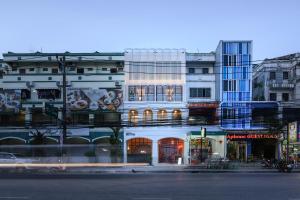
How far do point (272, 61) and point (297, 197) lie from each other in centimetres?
4632

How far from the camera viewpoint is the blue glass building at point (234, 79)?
54.7 metres

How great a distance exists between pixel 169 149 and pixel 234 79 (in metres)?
10.8

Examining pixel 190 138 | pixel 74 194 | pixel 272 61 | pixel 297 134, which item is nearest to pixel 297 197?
pixel 74 194

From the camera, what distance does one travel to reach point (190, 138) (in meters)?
54.2

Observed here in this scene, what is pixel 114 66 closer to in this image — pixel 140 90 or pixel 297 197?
pixel 140 90

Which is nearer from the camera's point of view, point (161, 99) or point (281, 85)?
point (161, 99)

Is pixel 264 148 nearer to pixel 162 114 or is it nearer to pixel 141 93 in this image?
pixel 162 114

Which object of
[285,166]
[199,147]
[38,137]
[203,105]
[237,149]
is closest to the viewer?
[285,166]

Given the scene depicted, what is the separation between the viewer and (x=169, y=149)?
2179 inches

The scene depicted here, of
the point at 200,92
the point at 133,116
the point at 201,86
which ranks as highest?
the point at 201,86

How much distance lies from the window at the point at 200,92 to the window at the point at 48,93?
1521cm

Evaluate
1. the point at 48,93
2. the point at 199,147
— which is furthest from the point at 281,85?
the point at 48,93

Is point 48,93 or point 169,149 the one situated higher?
point 48,93

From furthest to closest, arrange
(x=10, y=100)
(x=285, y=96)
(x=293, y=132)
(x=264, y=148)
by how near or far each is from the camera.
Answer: (x=285, y=96), (x=264, y=148), (x=10, y=100), (x=293, y=132)
